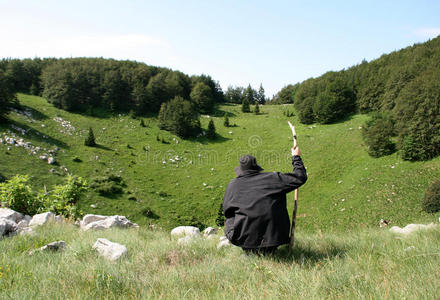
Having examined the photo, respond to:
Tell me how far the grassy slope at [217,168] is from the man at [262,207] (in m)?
11.4

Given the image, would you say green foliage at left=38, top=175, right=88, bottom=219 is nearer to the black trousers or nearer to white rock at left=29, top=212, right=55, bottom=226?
white rock at left=29, top=212, right=55, bottom=226

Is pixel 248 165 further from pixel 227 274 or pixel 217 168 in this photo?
pixel 217 168

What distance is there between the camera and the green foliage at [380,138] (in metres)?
27.4

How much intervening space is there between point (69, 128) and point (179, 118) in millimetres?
19153

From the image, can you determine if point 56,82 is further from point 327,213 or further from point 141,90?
point 327,213

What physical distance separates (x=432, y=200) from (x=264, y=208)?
18.7m

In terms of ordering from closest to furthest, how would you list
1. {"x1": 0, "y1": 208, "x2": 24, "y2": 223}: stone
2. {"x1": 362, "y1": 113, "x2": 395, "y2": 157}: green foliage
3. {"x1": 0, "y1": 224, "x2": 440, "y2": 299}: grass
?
1. {"x1": 0, "y1": 224, "x2": 440, "y2": 299}: grass
2. {"x1": 0, "y1": 208, "x2": 24, "y2": 223}: stone
3. {"x1": 362, "y1": 113, "x2": 395, "y2": 157}: green foliage

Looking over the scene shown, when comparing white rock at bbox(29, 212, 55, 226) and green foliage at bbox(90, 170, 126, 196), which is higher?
white rock at bbox(29, 212, 55, 226)

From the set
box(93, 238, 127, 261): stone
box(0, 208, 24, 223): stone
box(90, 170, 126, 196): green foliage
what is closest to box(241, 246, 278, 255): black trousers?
box(93, 238, 127, 261): stone

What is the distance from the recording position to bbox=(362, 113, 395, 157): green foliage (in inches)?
1079

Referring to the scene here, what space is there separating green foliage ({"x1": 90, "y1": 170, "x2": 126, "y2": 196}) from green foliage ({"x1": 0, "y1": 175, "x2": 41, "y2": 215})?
58.6 feet

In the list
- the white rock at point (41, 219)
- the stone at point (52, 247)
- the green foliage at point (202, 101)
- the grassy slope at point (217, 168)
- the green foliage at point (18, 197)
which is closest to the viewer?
the stone at point (52, 247)

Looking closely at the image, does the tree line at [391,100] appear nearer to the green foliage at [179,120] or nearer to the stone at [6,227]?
the green foliage at [179,120]

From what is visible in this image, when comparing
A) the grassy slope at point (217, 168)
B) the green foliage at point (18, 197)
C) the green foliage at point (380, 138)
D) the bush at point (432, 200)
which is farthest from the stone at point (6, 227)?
the green foliage at point (380, 138)
